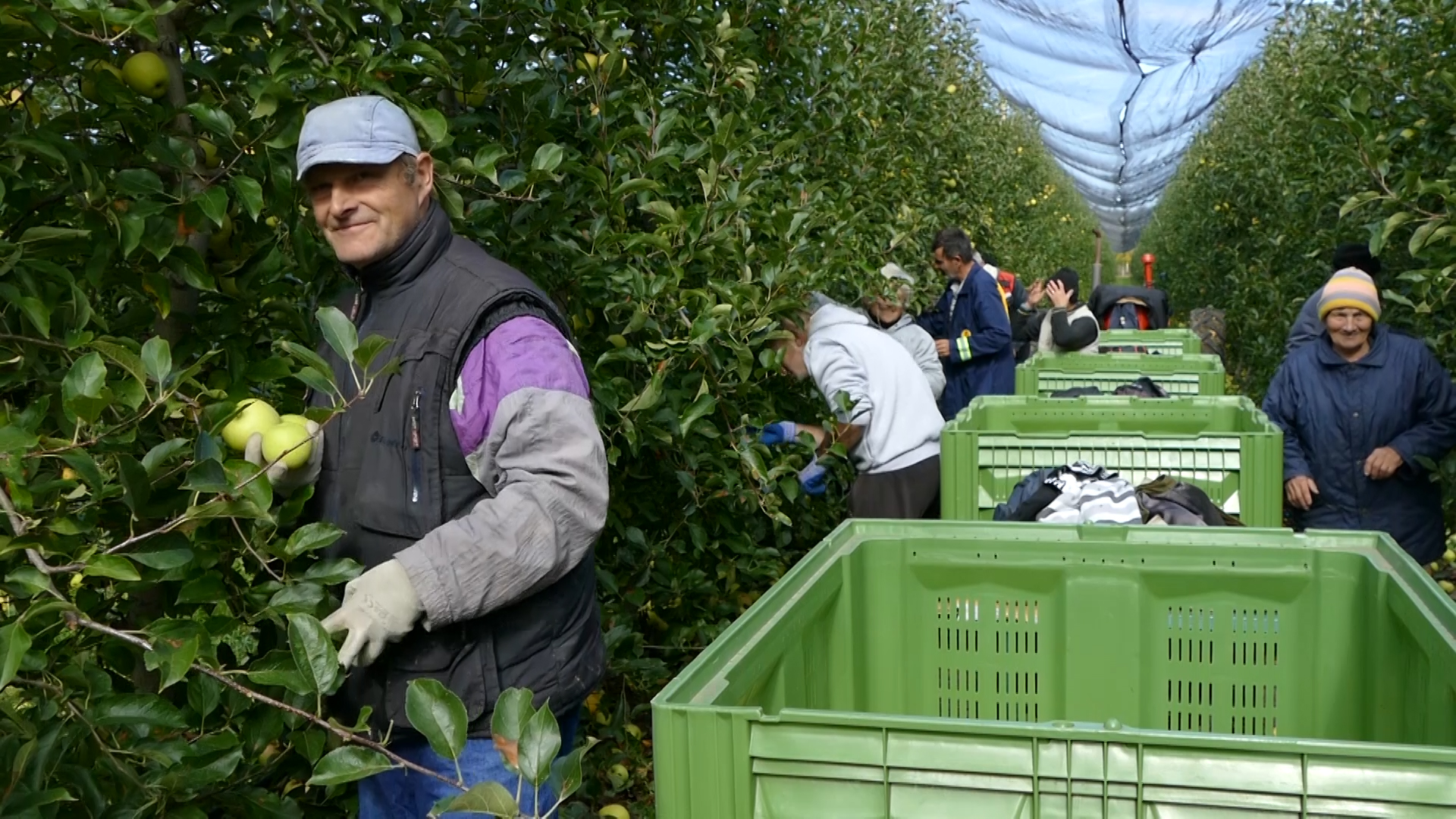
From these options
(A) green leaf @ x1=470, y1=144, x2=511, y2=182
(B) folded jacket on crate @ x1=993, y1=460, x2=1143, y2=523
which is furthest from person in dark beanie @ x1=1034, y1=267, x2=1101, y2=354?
(A) green leaf @ x1=470, y1=144, x2=511, y2=182

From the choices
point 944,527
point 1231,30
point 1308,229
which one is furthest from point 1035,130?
point 944,527

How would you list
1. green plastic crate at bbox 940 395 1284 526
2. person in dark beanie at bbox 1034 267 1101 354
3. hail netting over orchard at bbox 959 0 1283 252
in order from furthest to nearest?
hail netting over orchard at bbox 959 0 1283 252 → person in dark beanie at bbox 1034 267 1101 354 → green plastic crate at bbox 940 395 1284 526

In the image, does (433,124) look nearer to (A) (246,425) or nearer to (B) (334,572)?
(A) (246,425)

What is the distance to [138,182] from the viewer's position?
6.35ft

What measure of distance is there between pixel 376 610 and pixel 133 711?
317 mm

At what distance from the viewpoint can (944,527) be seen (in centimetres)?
253

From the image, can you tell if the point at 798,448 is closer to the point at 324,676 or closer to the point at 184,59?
the point at 184,59

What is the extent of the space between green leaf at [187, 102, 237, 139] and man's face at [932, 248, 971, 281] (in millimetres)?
5775

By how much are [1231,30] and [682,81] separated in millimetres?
12707

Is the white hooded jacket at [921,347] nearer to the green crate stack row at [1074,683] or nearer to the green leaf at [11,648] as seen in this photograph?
the green crate stack row at [1074,683]

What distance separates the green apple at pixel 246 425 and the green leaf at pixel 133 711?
41 cm

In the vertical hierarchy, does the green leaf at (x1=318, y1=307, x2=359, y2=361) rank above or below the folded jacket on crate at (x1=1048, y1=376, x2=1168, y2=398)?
above

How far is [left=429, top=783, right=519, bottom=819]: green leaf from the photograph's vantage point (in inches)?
47.2

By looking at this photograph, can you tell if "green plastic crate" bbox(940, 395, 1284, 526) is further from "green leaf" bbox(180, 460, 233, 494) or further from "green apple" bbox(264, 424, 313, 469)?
"green leaf" bbox(180, 460, 233, 494)
